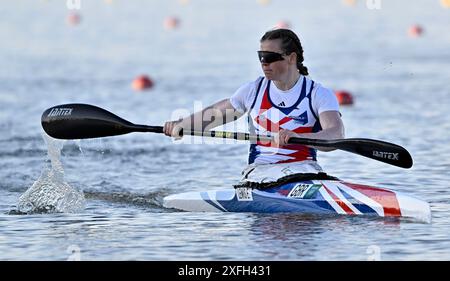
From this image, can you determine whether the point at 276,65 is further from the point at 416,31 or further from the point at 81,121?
the point at 416,31

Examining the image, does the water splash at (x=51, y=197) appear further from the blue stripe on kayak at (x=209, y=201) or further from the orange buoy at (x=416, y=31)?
the orange buoy at (x=416, y=31)

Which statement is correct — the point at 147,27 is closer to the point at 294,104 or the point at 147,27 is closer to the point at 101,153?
the point at 101,153

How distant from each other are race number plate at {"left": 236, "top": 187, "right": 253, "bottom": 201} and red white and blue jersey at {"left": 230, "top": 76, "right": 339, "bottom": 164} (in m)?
0.28

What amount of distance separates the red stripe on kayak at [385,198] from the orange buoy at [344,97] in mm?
9177

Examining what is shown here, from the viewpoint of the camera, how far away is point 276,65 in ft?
37.6

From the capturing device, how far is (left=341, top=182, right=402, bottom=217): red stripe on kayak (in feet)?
36.8

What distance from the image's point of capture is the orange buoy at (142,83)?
77.0ft

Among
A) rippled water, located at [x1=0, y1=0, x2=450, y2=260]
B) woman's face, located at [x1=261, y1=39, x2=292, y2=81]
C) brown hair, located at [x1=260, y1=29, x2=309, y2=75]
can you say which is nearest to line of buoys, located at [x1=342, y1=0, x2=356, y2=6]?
rippled water, located at [x1=0, y1=0, x2=450, y2=260]

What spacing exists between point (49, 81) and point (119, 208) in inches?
499

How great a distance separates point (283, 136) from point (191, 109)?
30.9 feet

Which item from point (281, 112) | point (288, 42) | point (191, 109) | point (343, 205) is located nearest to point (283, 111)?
point (281, 112)

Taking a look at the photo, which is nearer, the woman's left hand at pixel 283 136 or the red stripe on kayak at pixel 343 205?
the woman's left hand at pixel 283 136

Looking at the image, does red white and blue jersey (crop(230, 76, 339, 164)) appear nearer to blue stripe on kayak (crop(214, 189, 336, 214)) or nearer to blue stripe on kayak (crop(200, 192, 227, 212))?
blue stripe on kayak (crop(214, 189, 336, 214))

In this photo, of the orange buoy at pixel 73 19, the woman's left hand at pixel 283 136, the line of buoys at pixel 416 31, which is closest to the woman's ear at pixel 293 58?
the woman's left hand at pixel 283 136
